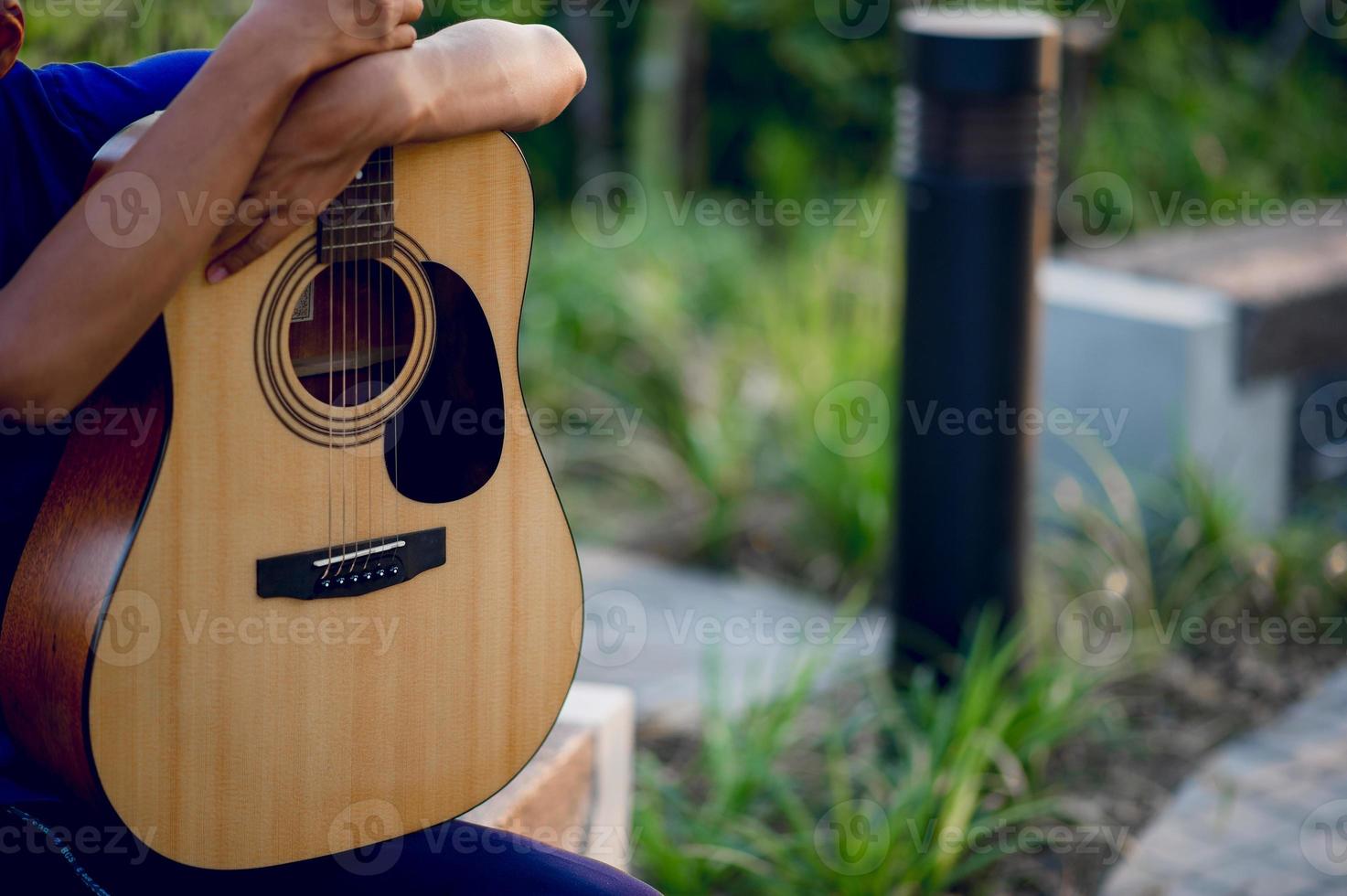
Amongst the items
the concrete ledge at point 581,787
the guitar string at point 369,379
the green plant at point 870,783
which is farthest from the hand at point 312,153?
the green plant at point 870,783

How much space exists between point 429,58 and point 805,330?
3.58m

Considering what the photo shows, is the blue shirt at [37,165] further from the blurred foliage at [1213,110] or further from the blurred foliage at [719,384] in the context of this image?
the blurred foliage at [1213,110]

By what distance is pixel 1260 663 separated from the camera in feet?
12.4

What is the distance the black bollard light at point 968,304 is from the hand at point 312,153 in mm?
1847

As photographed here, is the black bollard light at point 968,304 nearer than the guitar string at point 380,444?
No

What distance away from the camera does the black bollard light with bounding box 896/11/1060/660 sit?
312 cm

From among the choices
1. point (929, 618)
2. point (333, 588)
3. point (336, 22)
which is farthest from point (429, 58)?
point (929, 618)

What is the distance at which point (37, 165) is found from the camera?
5.15 ft

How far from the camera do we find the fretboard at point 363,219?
1559 mm

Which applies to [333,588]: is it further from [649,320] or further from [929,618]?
[649,320]

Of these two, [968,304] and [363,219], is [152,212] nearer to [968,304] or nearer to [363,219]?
[363,219]

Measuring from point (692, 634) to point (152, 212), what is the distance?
274cm

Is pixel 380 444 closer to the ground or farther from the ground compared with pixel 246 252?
closer to the ground

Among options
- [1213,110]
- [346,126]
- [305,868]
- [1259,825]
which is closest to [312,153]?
[346,126]
